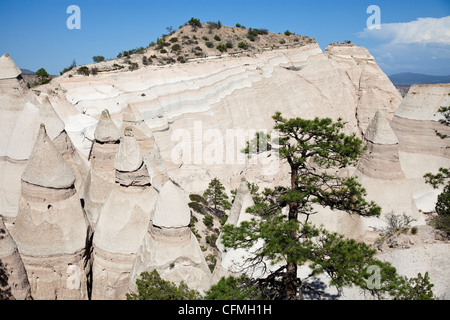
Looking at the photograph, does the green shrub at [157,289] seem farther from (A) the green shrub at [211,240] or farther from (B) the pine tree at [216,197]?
(B) the pine tree at [216,197]

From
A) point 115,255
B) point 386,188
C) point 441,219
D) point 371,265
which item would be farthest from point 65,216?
point 441,219

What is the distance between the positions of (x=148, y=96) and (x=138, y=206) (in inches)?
575

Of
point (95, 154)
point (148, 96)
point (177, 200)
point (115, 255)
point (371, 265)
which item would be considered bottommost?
point (115, 255)

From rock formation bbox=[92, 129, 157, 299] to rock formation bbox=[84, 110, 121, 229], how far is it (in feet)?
5.42

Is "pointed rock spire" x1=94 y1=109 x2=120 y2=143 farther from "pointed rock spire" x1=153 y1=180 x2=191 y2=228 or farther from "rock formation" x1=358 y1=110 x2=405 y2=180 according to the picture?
"rock formation" x1=358 y1=110 x2=405 y2=180

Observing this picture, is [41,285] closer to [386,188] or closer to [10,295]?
[10,295]

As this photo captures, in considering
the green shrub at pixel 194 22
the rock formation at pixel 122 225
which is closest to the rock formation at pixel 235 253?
the rock formation at pixel 122 225

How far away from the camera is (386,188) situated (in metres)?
14.9

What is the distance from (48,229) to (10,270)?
132cm

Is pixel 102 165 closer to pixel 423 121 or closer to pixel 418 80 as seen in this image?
pixel 423 121

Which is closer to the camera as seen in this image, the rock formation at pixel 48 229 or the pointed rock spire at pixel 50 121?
the rock formation at pixel 48 229

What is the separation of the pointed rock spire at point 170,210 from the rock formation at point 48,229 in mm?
2587

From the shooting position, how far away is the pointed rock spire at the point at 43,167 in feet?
29.4

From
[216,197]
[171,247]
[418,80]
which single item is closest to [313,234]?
[171,247]
